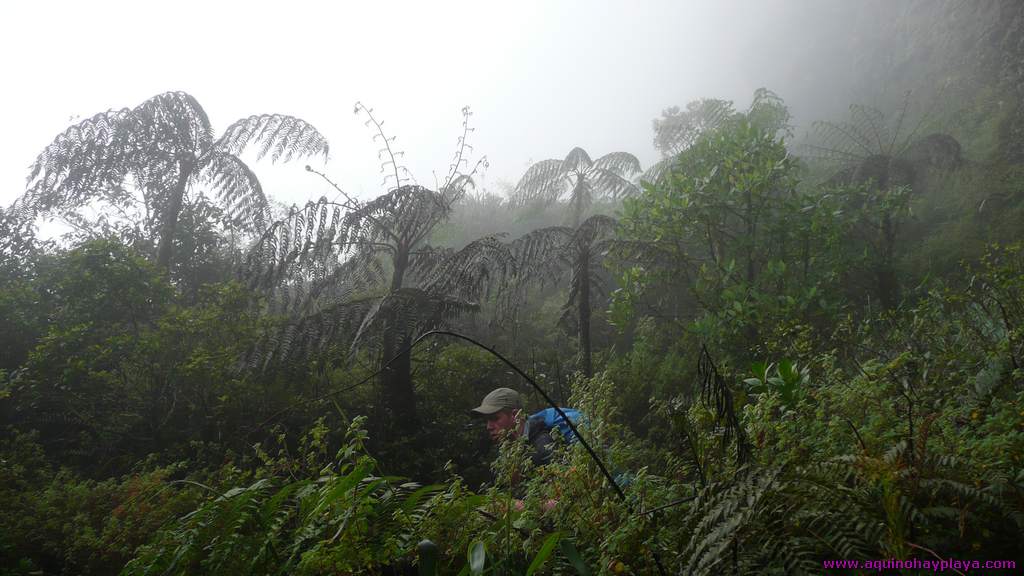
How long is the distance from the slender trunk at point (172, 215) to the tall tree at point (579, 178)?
4419 millimetres

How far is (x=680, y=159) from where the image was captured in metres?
5.16

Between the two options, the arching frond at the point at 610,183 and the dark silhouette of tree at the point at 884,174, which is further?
the arching frond at the point at 610,183

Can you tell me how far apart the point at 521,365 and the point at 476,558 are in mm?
4345

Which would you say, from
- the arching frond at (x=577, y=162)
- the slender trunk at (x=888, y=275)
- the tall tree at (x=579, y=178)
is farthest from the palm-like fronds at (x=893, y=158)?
the arching frond at (x=577, y=162)

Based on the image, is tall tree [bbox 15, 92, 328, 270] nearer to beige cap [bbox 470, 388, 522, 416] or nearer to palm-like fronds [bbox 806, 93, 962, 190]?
beige cap [bbox 470, 388, 522, 416]

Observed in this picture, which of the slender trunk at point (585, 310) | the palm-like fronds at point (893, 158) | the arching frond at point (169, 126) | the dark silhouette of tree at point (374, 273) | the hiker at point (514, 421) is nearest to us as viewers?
the hiker at point (514, 421)

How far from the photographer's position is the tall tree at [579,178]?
7.52m

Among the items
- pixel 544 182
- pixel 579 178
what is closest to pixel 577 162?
pixel 579 178

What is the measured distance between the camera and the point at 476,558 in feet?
4.03

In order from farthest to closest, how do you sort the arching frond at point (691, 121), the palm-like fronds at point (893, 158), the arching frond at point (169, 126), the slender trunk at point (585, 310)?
1. the arching frond at point (691, 121)
2. the arching frond at point (169, 126)
3. the palm-like fronds at point (893, 158)
4. the slender trunk at point (585, 310)

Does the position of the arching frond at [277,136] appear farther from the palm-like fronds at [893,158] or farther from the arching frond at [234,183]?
the palm-like fronds at [893,158]

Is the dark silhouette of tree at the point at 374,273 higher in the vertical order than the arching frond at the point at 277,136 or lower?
lower

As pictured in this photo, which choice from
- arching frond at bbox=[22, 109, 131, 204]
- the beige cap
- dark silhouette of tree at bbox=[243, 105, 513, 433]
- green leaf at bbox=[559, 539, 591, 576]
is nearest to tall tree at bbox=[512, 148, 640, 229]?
dark silhouette of tree at bbox=[243, 105, 513, 433]

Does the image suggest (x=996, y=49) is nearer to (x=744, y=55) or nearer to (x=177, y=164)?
(x=177, y=164)
